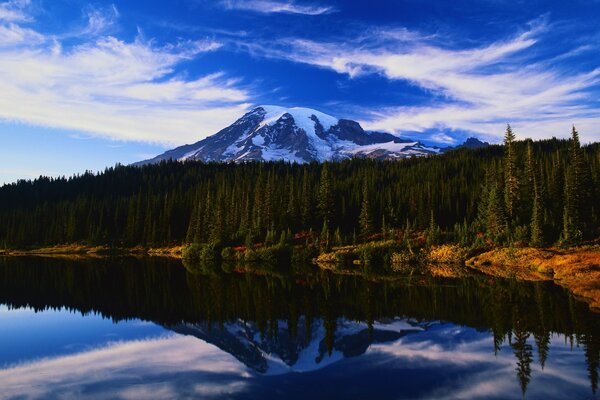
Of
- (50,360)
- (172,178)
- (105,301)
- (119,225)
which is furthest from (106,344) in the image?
(172,178)

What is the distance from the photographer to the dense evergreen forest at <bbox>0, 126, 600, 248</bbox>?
74625 millimetres

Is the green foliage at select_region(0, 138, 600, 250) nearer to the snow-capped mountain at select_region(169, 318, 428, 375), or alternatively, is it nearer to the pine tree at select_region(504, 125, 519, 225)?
the pine tree at select_region(504, 125, 519, 225)

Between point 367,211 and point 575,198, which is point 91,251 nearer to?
point 367,211

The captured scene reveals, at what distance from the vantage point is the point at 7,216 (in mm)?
146375

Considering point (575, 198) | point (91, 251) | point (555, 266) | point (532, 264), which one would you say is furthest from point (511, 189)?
point (91, 251)

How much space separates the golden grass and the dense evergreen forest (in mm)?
4269

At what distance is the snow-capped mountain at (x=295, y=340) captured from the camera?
20.3m

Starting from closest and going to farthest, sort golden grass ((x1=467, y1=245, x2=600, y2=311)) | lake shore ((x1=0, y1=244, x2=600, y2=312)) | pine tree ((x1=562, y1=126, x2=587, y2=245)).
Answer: golden grass ((x1=467, y1=245, x2=600, y2=311)), lake shore ((x1=0, y1=244, x2=600, y2=312)), pine tree ((x1=562, y1=126, x2=587, y2=245))

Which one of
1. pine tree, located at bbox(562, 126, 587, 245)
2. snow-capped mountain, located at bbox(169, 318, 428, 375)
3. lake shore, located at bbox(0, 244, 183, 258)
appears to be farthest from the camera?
lake shore, located at bbox(0, 244, 183, 258)

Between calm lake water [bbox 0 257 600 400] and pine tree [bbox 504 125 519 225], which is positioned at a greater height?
pine tree [bbox 504 125 519 225]

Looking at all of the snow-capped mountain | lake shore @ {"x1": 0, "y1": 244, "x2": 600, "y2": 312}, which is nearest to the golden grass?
lake shore @ {"x1": 0, "y1": 244, "x2": 600, "y2": 312}

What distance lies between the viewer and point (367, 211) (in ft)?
310

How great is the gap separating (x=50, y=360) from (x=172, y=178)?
17765cm

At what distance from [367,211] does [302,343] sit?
73010 millimetres
